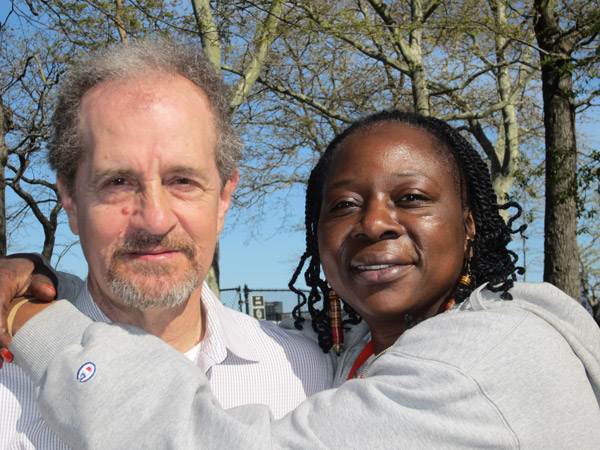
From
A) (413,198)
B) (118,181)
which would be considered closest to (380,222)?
(413,198)

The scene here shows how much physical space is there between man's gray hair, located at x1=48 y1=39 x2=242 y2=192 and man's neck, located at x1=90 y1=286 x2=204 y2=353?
0.49m

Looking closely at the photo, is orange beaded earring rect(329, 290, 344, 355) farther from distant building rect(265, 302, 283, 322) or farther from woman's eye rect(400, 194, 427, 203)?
distant building rect(265, 302, 283, 322)

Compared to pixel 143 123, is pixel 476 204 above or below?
below

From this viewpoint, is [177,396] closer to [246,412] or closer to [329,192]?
[246,412]

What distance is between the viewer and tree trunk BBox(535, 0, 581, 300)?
10148mm

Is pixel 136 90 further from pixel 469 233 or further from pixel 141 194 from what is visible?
pixel 469 233

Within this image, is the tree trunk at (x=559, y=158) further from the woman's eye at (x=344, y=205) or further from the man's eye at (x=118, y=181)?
the man's eye at (x=118, y=181)

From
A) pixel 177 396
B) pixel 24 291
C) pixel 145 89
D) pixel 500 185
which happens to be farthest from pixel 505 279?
pixel 500 185

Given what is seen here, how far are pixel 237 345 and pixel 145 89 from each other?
1045 millimetres

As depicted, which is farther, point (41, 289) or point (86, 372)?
point (41, 289)

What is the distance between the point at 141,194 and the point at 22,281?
534 millimetres

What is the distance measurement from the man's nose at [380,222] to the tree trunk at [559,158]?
28.6ft

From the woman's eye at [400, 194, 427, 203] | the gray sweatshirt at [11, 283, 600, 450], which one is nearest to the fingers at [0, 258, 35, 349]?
the gray sweatshirt at [11, 283, 600, 450]

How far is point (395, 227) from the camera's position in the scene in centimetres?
219
